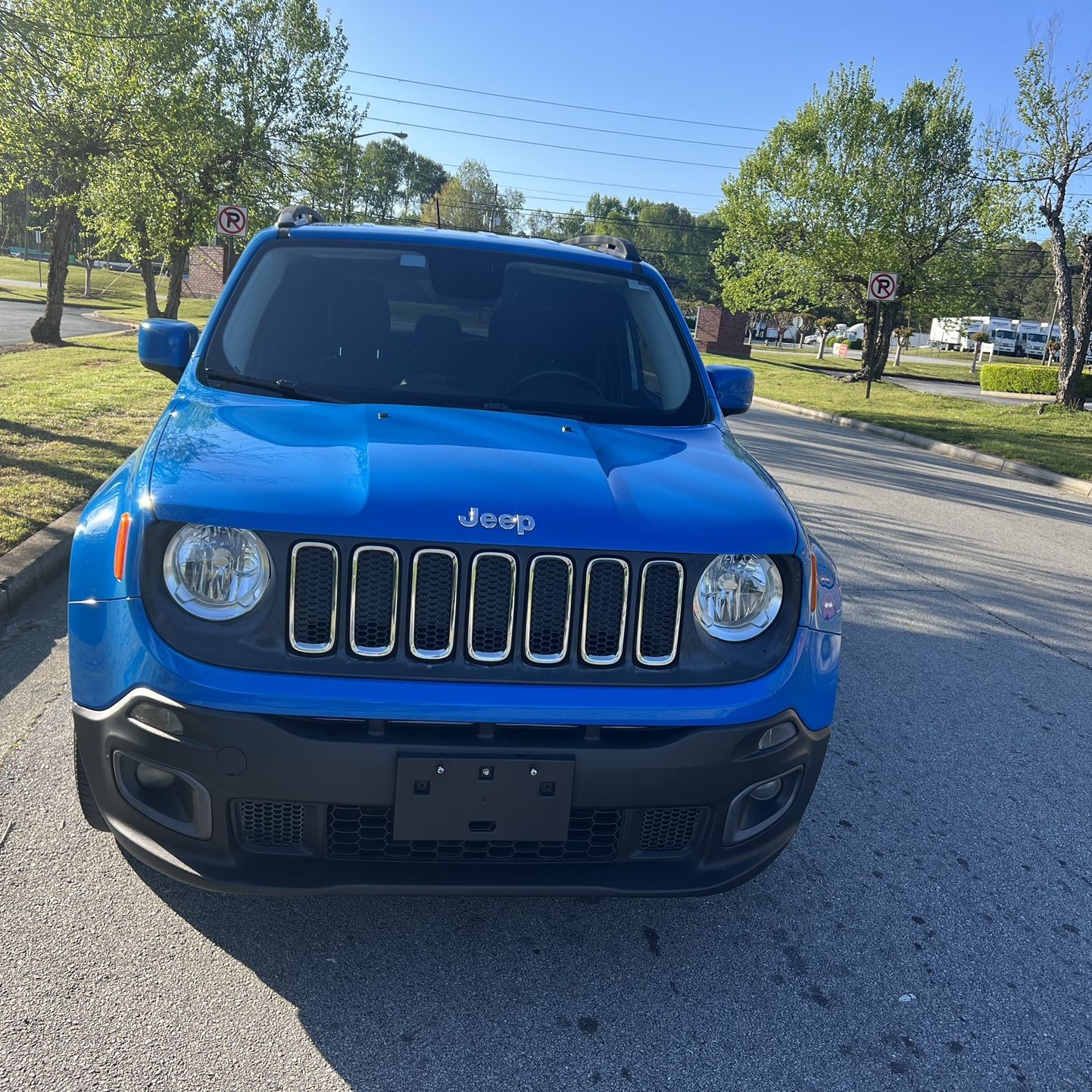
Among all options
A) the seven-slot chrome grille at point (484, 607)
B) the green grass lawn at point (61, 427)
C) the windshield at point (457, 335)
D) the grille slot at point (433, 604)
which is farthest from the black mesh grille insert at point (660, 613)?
the green grass lawn at point (61, 427)

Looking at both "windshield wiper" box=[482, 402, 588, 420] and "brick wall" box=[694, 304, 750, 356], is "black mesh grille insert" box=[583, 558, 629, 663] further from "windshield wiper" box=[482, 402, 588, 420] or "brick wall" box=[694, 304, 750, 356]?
"brick wall" box=[694, 304, 750, 356]

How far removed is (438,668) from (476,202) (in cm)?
10337

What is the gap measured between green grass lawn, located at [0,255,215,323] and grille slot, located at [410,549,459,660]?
24.1 metres

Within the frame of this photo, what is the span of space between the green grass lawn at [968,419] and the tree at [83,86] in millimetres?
11252

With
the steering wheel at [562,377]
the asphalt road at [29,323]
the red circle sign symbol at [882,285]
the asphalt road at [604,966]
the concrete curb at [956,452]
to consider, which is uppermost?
the red circle sign symbol at [882,285]

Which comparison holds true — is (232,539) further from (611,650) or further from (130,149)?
(130,149)

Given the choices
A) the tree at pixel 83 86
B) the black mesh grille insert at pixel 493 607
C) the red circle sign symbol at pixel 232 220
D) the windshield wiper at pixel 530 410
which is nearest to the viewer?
the black mesh grille insert at pixel 493 607

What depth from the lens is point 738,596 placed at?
2553 millimetres

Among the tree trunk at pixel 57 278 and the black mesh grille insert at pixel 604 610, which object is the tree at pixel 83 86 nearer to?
the tree trunk at pixel 57 278

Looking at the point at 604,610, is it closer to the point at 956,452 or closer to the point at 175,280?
the point at 956,452

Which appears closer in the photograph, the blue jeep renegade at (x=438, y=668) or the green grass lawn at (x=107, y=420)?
the blue jeep renegade at (x=438, y=668)

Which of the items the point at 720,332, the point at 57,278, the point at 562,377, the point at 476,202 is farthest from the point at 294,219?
the point at 476,202

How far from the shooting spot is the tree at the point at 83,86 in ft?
43.1

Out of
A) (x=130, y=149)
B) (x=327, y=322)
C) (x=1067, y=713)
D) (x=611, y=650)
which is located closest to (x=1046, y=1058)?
(x=611, y=650)
